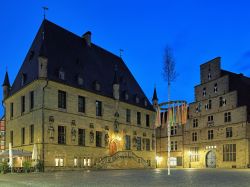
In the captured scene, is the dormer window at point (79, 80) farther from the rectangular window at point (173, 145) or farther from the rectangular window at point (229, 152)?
the rectangular window at point (173, 145)

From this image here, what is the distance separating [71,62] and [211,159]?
25385mm

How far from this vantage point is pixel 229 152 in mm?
44844

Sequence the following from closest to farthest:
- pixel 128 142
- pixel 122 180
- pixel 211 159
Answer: pixel 122 180, pixel 128 142, pixel 211 159

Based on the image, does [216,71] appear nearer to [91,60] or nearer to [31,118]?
[91,60]

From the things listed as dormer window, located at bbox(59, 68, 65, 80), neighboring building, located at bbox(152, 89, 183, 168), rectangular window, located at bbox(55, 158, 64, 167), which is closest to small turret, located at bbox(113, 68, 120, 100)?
dormer window, located at bbox(59, 68, 65, 80)

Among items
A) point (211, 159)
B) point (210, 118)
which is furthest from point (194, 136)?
point (211, 159)

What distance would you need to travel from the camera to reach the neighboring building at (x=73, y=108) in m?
33.5

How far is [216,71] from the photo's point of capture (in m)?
47.8

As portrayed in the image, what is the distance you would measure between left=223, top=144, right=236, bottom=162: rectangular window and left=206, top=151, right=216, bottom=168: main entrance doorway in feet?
7.76

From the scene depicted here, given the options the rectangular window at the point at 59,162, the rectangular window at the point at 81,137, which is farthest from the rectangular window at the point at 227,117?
the rectangular window at the point at 59,162

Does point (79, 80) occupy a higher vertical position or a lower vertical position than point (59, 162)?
higher

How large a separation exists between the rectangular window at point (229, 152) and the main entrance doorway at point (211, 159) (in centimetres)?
236

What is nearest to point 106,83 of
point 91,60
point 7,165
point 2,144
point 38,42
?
point 91,60

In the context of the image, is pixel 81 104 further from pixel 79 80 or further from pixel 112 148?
pixel 112 148
